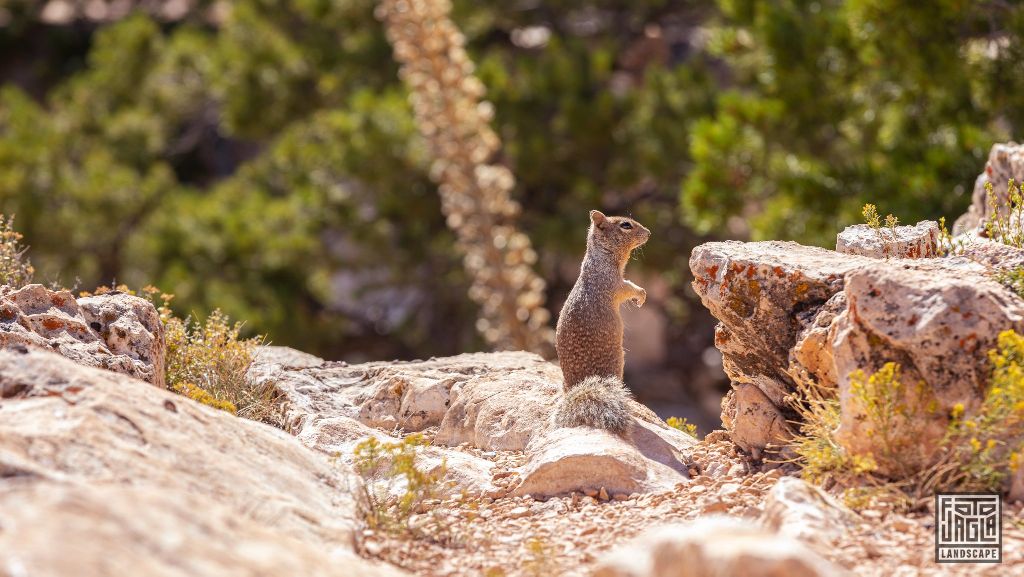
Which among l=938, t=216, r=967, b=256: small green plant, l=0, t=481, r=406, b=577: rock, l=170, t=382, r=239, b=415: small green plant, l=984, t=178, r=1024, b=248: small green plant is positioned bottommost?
l=0, t=481, r=406, b=577: rock

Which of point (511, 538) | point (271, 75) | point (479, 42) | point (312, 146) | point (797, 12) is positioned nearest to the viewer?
point (511, 538)

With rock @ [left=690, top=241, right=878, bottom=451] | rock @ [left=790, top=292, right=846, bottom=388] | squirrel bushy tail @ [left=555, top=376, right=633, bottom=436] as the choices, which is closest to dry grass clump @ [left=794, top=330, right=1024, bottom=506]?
rock @ [left=790, top=292, right=846, bottom=388]

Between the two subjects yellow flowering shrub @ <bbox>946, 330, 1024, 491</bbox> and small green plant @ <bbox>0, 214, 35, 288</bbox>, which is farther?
small green plant @ <bbox>0, 214, 35, 288</bbox>

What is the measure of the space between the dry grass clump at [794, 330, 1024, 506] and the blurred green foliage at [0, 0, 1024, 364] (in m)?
4.81

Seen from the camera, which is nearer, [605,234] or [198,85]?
[605,234]

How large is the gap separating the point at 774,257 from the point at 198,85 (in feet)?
43.1

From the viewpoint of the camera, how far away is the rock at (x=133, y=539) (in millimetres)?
2906

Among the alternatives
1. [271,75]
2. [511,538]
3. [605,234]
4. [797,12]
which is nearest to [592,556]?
[511,538]

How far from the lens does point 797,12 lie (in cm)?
1127

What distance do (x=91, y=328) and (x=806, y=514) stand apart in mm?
3606

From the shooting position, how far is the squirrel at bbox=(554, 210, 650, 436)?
5844 mm

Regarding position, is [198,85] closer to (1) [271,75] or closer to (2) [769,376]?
(1) [271,75]

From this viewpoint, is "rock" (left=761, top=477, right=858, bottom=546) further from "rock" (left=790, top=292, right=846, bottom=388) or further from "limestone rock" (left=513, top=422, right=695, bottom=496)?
"limestone rock" (left=513, top=422, right=695, bottom=496)

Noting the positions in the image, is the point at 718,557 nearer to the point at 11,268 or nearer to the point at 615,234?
the point at 615,234
